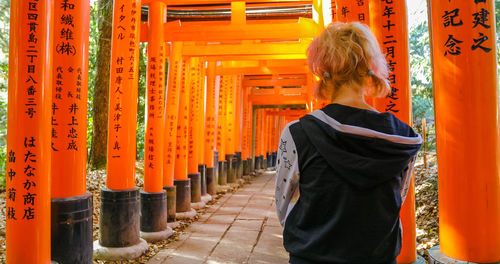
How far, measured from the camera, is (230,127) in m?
12.9

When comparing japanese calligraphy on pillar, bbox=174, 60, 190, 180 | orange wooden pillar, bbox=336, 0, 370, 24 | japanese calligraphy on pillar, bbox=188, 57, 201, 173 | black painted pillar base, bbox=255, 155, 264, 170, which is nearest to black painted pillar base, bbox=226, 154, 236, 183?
japanese calligraphy on pillar, bbox=188, 57, 201, 173

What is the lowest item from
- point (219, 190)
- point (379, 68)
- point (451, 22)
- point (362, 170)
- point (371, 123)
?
point (219, 190)

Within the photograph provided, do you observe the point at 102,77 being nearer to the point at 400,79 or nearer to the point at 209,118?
the point at 209,118

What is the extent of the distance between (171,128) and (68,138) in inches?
134

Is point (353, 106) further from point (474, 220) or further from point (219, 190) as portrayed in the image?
point (219, 190)

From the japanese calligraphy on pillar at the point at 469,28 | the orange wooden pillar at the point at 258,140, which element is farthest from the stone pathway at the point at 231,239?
the orange wooden pillar at the point at 258,140

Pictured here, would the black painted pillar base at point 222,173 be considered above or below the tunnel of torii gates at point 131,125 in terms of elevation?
below

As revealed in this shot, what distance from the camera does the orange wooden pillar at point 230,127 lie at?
12539 millimetres

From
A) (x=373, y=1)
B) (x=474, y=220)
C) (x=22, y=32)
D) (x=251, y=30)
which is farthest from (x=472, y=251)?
(x=251, y=30)

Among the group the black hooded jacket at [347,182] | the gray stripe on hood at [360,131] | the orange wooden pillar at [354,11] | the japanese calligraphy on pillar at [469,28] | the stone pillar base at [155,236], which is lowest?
the stone pillar base at [155,236]

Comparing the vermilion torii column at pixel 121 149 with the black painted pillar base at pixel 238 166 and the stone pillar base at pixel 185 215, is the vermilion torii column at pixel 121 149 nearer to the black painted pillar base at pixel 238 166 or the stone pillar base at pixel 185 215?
the stone pillar base at pixel 185 215

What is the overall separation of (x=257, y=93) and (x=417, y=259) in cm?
1395

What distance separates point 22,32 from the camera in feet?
8.52

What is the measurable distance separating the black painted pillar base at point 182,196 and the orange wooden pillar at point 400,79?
4815mm
